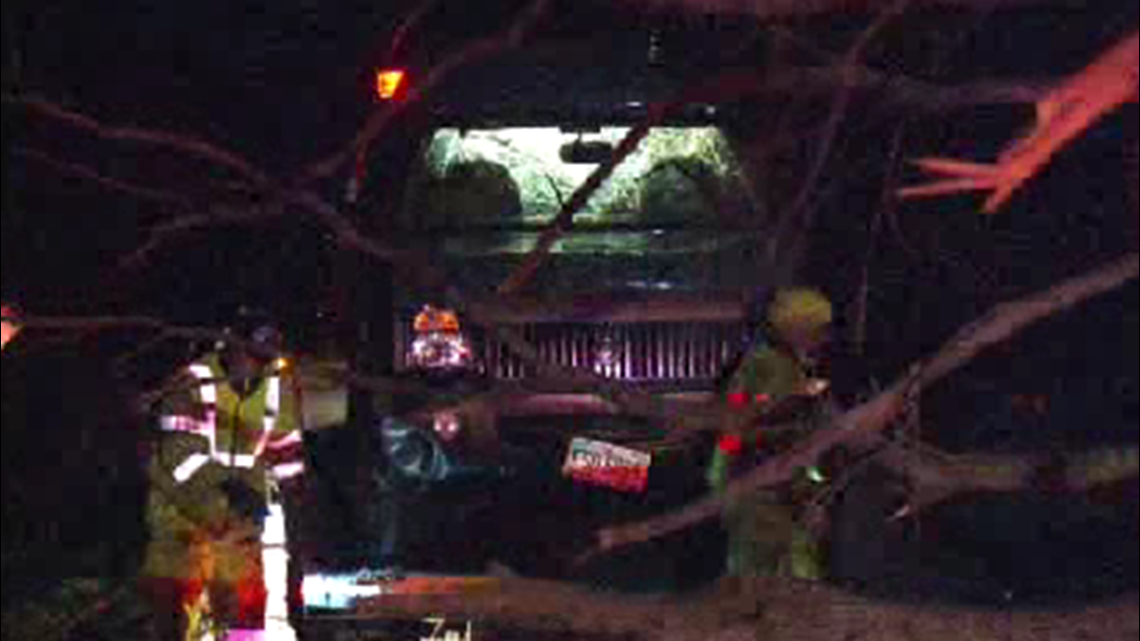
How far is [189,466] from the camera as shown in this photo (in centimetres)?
804

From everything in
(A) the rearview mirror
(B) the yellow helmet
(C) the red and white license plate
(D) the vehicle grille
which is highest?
(A) the rearview mirror

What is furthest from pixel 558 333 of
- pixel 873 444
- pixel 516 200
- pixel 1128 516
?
pixel 873 444

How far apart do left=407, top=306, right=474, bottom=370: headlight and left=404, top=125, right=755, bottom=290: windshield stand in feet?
1.08

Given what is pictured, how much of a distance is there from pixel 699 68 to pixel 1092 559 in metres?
3.23

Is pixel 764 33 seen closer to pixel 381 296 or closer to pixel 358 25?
pixel 381 296

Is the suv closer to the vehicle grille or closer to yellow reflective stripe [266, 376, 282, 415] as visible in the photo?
the vehicle grille

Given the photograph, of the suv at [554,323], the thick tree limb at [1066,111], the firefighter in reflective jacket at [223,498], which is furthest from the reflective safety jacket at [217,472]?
the thick tree limb at [1066,111]

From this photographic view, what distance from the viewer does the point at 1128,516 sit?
8578 mm

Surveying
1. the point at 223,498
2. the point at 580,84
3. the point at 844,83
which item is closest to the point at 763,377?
the point at 580,84

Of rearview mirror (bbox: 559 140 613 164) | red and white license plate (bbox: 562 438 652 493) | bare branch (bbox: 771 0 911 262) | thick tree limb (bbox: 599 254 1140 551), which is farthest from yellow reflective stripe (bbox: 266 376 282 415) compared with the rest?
thick tree limb (bbox: 599 254 1140 551)

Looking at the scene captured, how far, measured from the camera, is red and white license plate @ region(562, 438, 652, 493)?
8.34 m

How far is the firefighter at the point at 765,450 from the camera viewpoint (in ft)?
24.6

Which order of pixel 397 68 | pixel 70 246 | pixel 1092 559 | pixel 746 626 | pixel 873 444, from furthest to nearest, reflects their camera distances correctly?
pixel 70 246 < pixel 1092 559 < pixel 397 68 < pixel 746 626 < pixel 873 444

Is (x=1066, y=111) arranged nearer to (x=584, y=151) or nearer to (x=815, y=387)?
(x=815, y=387)
